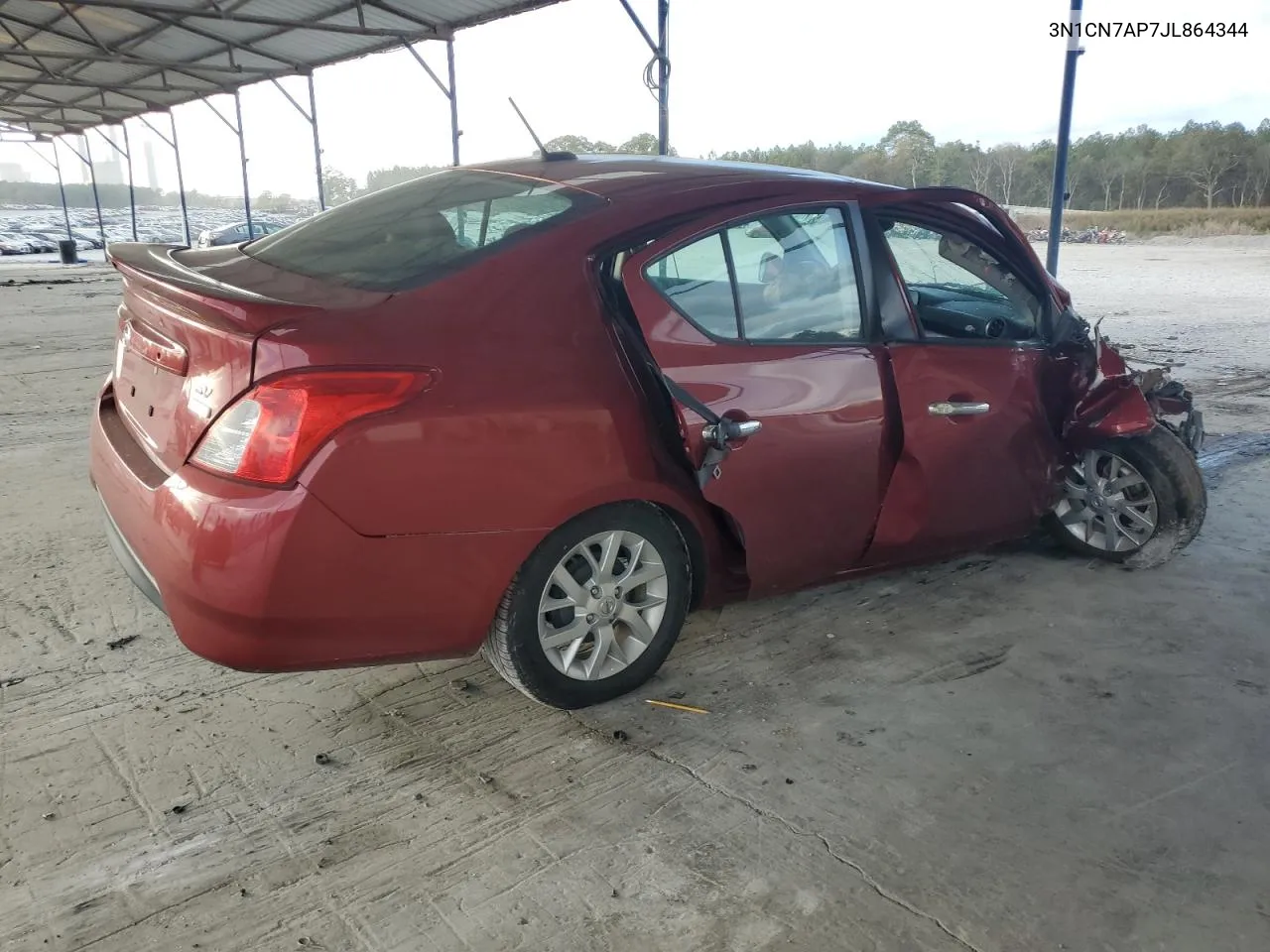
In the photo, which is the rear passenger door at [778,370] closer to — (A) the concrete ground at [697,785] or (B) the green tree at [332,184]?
(A) the concrete ground at [697,785]

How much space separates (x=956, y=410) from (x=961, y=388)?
85mm

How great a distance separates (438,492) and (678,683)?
43.8 inches

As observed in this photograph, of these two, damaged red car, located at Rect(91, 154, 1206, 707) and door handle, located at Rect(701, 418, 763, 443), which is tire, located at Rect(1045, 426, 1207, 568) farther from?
door handle, located at Rect(701, 418, 763, 443)

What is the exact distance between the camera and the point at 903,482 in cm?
317

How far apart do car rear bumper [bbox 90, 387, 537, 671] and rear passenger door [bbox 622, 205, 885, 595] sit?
0.71 meters

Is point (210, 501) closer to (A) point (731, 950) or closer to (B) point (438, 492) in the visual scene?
(B) point (438, 492)

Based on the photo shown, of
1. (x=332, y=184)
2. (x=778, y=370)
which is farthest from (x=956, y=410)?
(x=332, y=184)

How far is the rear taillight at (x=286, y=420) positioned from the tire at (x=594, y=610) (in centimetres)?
65

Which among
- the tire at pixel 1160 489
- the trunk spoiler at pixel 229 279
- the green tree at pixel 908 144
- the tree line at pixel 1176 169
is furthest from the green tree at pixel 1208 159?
the trunk spoiler at pixel 229 279

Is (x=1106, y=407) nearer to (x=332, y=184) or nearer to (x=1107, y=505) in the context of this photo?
(x=1107, y=505)

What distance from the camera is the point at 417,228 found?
2.89 metres

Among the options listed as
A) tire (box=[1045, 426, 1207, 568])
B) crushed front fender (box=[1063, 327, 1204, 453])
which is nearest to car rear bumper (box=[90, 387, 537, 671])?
crushed front fender (box=[1063, 327, 1204, 453])

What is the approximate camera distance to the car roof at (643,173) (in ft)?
9.39

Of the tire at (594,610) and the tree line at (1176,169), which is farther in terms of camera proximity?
the tree line at (1176,169)
